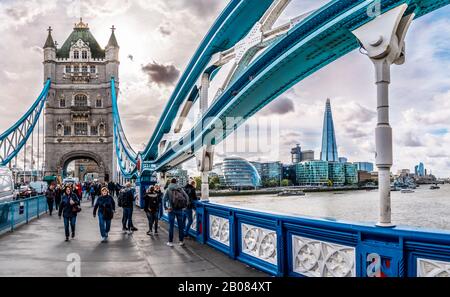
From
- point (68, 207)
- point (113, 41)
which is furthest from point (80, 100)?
point (68, 207)

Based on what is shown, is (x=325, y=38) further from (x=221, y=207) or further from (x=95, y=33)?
(x=95, y=33)

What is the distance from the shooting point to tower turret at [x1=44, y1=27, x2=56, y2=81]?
63938 millimetres

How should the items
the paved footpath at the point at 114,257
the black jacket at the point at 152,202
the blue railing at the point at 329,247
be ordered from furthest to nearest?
the black jacket at the point at 152,202
the paved footpath at the point at 114,257
the blue railing at the point at 329,247

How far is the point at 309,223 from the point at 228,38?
5.58 meters

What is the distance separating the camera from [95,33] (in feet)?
249

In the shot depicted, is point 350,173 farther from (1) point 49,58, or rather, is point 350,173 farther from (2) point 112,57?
(1) point 49,58

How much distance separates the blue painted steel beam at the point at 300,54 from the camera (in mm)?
4555

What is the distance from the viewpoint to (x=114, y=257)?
6.90 m

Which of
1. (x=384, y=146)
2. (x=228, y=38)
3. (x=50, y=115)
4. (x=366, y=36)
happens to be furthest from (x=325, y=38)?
(x=50, y=115)

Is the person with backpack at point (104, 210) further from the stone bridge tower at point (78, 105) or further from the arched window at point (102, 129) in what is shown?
the arched window at point (102, 129)

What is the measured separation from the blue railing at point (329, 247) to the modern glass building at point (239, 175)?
6180 centimetres

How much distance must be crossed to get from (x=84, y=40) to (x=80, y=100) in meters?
10.6

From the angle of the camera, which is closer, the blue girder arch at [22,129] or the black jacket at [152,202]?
the black jacket at [152,202]

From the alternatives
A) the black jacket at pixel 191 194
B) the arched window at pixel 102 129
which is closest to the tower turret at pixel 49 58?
the arched window at pixel 102 129
